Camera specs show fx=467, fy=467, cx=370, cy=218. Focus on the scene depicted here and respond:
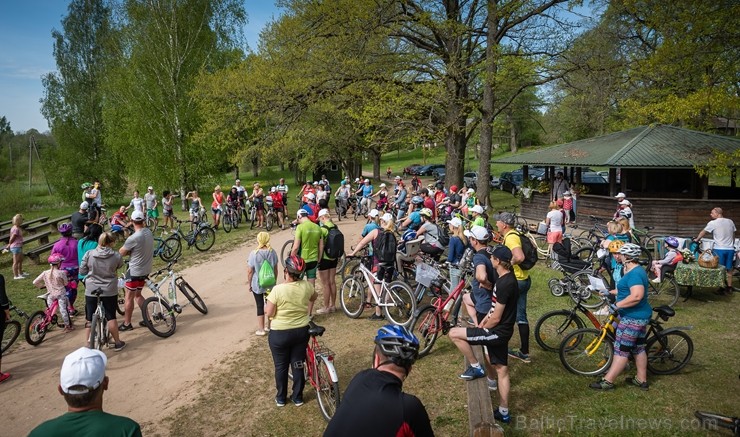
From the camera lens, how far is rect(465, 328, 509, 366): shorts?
480 centimetres

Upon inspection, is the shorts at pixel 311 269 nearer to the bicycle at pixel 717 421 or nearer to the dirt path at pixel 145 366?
the dirt path at pixel 145 366

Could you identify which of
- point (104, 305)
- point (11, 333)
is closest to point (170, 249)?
point (11, 333)

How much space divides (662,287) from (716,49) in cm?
760

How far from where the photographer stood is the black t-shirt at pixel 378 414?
250 cm

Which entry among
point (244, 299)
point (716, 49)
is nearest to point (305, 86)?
point (244, 299)

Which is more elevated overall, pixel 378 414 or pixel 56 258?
pixel 56 258

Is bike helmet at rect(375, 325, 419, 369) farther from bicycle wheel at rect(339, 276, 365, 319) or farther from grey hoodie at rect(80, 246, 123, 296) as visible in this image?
grey hoodie at rect(80, 246, 123, 296)

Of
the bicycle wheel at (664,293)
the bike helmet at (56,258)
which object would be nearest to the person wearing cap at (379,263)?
the bike helmet at (56,258)

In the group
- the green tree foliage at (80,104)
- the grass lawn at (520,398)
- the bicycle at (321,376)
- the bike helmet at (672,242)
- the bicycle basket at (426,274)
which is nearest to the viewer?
the grass lawn at (520,398)

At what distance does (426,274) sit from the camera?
7324mm

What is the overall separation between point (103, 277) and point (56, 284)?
1.83 m

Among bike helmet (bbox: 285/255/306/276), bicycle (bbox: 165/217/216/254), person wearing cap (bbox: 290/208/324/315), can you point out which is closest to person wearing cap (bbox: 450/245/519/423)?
bike helmet (bbox: 285/255/306/276)

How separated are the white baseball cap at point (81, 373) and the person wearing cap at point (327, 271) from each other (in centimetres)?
554

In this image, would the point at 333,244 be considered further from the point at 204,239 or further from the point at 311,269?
the point at 204,239
